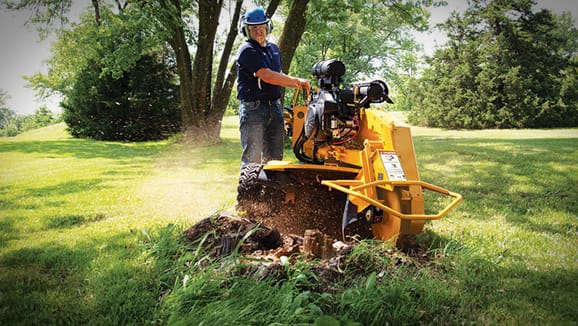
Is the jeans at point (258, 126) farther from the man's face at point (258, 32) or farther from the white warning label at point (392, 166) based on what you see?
the white warning label at point (392, 166)

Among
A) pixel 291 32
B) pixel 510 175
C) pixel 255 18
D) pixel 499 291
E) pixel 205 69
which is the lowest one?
pixel 499 291

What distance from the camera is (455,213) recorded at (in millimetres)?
4348

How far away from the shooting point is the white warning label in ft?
8.93

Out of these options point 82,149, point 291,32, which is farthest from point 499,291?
point 82,149

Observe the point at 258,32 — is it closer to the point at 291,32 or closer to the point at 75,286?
the point at 75,286

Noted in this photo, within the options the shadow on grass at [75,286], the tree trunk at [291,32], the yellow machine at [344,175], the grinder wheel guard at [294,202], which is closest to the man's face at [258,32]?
the yellow machine at [344,175]

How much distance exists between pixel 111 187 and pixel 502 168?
6241 millimetres

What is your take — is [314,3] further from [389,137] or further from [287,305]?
[287,305]

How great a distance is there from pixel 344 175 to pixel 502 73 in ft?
47.4

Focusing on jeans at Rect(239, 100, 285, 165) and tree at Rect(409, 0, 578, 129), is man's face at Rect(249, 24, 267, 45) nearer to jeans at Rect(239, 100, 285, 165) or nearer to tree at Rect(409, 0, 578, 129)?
jeans at Rect(239, 100, 285, 165)

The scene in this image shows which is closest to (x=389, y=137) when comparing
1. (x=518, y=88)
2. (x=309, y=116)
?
(x=309, y=116)

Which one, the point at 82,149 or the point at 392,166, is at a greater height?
the point at 392,166

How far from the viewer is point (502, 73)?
1519cm

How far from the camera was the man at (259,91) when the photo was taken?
3.74 meters
